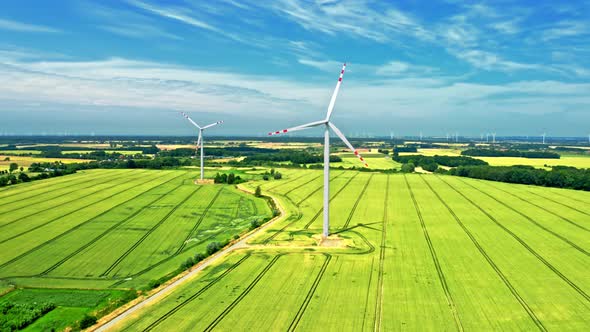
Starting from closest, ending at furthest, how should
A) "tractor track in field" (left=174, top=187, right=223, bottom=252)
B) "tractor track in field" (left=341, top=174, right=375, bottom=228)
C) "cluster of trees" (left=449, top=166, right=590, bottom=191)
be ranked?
"tractor track in field" (left=174, top=187, right=223, bottom=252)
"tractor track in field" (left=341, top=174, right=375, bottom=228)
"cluster of trees" (left=449, top=166, right=590, bottom=191)

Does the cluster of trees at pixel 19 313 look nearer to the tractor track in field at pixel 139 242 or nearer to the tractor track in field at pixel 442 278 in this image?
the tractor track in field at pixel 139 242

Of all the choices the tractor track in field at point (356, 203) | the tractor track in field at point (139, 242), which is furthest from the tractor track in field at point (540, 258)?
the tractor track in field at point (139, 242)

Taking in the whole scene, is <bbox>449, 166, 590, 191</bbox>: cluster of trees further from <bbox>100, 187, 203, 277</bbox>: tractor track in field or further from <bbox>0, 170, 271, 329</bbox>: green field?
<bbox>100, 187, 203, 277</bbox>: tractor track in field

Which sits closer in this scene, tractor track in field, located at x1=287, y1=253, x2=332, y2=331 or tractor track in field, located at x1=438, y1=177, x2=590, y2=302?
tractor track in field, located at x1=287, y1=253, x2=332, y2=331

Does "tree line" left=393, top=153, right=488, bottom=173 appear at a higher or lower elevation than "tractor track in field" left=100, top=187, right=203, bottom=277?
higher

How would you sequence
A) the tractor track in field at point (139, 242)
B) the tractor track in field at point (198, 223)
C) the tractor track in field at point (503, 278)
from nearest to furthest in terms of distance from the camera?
the tractor track in field at point (503, 278) < the tractor track in field at point (139, 242) < the tractor track in field at point (198, 223)

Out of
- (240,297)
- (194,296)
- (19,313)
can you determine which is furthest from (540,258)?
(19,313)

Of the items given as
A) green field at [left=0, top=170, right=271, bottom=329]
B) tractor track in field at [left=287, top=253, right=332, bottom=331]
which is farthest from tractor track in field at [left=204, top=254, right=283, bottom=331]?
green field at [left=0, top=170, right=271, bottom=329]
